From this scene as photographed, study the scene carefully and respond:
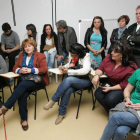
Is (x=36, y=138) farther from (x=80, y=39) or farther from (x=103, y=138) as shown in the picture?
(x=80, y=39)

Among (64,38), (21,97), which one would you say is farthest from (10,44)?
(21,97)

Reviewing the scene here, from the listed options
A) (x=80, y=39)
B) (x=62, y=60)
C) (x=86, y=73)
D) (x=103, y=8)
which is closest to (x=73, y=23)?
(x=80, y=39)

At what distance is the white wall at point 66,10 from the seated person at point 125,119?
8.65 feet

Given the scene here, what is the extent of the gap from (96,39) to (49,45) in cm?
108

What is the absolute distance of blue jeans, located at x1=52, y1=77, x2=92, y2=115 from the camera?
189 centimetres

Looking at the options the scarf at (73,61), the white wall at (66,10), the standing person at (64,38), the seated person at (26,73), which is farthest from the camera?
the white wall at (66,10)

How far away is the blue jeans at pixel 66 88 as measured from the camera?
6.19ft

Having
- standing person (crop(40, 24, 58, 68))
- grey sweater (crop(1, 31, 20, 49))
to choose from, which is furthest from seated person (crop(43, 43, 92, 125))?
grey sweater (crop(1, 31, 20, 49))

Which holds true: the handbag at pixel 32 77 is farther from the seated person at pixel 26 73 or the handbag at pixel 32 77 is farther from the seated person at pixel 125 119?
the seated person at pixel 125 119

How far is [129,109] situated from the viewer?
1.30 m

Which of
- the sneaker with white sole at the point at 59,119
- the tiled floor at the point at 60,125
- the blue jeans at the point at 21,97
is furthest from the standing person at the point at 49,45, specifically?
the sneaker with white sole at the point at 59,119

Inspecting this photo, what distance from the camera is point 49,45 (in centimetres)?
320

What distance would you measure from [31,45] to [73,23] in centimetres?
193

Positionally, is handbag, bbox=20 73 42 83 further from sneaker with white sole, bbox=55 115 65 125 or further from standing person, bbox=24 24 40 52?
standing person, bbox=24 24 40 52
